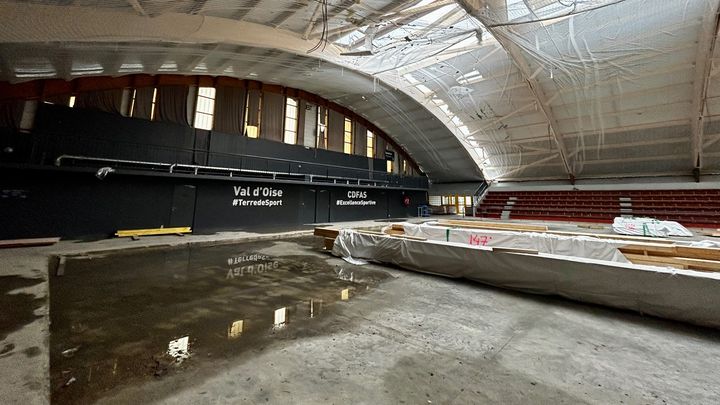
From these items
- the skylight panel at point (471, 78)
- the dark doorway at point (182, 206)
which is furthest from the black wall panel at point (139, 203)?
the skylight panel at point (471, 78)

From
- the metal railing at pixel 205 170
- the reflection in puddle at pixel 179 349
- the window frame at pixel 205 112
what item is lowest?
the reflection in puddle at pixel 179 349

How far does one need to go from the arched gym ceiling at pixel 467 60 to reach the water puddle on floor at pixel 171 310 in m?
5.06

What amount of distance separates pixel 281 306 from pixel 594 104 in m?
16.5

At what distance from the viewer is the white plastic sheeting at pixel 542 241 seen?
178 inches

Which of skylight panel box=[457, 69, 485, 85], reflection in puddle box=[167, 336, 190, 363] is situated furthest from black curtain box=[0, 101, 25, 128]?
skylight panel box=[457, 69, 485, 85]

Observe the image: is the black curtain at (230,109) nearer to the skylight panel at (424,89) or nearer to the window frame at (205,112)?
the window frame at (205,112)

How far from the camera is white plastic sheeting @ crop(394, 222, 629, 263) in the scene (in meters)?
4.53

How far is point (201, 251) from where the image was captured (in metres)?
6.31

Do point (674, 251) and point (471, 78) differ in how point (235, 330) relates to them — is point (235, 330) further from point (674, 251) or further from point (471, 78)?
point (471, 78)

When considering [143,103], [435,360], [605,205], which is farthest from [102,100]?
[605,205]

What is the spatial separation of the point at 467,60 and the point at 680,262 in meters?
10.8

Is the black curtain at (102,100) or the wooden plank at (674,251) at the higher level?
the black curtain at (102,100)

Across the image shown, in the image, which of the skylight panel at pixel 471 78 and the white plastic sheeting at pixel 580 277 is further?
the skylight panel at pixel 471 78

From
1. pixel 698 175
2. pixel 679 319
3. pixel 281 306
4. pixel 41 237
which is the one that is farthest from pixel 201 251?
pixel 698 175
